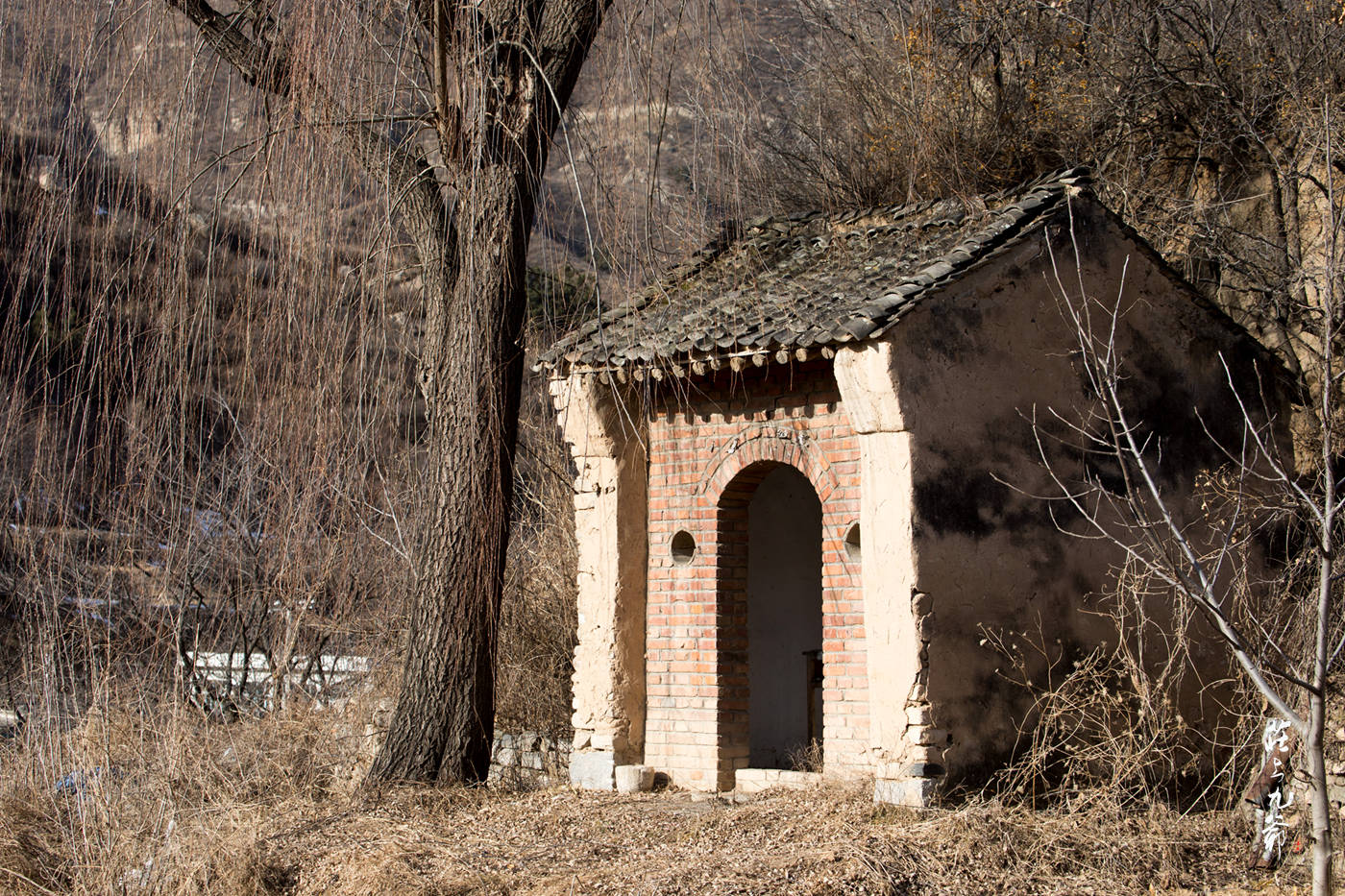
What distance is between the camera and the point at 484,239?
6.99 meters

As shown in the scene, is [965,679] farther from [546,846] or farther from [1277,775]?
[546,846]

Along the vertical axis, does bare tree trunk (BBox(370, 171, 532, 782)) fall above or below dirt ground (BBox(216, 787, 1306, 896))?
above

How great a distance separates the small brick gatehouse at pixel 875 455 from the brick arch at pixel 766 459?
0.06ft

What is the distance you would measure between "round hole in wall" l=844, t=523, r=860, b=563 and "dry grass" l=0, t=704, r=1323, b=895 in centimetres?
153

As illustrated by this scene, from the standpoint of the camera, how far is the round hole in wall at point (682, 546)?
8773 millimetres

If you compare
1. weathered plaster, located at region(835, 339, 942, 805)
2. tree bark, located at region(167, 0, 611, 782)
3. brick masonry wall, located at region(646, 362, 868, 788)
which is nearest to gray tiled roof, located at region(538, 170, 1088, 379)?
weathered plaster, located at region(835, 339, 942, 805)

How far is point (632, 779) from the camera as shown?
8422mm

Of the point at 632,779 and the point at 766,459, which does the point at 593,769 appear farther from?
the point at 766,459

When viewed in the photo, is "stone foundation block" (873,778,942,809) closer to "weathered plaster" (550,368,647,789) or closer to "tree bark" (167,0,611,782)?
"weathered plaster" (550,368,647,789)

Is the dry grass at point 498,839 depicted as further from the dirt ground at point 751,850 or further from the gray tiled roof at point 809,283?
the gray tiled roof at point 809,283

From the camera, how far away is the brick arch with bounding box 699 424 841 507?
27.0ft

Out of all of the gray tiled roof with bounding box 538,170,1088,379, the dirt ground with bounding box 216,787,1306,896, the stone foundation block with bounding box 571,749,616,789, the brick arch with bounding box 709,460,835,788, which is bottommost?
the dirt ground with bounding box 216,787,1306,896

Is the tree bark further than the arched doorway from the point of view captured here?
No

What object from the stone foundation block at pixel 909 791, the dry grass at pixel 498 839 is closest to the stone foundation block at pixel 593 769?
the dry grass at pixel 498 839
